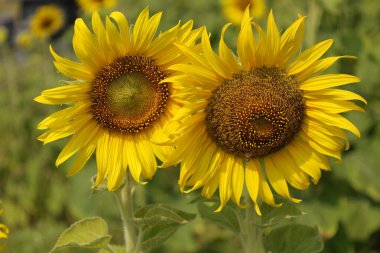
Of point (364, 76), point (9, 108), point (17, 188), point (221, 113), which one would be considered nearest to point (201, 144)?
point (221, 113)

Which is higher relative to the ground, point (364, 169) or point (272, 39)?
point (272, 39)

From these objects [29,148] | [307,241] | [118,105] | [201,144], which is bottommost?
[29,148]

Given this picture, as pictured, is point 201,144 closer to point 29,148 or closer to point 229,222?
point 229,222

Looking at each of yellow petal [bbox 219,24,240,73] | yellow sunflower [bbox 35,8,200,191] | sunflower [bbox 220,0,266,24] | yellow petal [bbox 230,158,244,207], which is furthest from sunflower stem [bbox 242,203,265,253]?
sunflower [bbox 220,0,266,24]

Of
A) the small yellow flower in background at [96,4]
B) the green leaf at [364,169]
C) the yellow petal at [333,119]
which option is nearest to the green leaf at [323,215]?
the green leaf at [364,169]

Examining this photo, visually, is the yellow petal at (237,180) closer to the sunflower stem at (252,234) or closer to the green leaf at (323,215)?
the sunflower stem at (252,234)

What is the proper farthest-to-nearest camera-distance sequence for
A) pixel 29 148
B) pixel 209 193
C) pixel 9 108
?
pixel 9 108
pixel 29 148
pixel 209 193

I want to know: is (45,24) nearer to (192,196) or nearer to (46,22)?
(46,22)

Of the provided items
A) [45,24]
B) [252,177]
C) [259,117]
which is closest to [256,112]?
[259,117]
